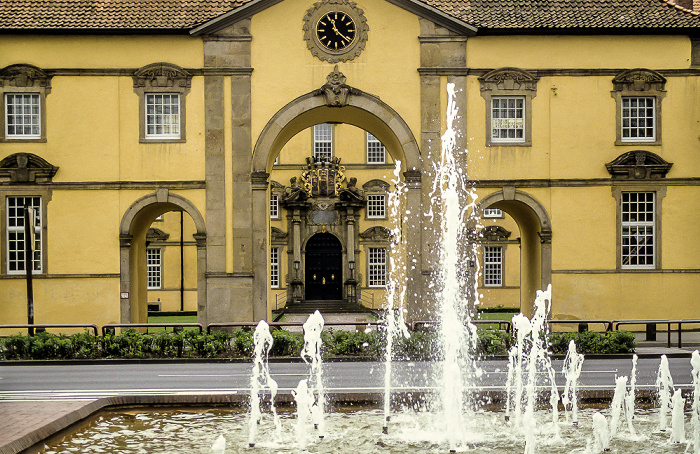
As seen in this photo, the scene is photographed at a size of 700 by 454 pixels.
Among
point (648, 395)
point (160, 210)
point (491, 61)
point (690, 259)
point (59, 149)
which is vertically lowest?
point (648, 395)

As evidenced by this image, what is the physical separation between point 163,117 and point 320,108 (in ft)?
16.7

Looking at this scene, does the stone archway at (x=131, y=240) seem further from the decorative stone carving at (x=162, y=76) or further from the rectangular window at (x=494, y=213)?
the rectangular window at (x=494, y=213)

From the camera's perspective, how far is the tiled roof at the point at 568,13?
2619 centimetres

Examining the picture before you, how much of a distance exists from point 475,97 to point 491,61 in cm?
127

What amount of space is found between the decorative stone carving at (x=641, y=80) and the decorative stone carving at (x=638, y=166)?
2.11 m

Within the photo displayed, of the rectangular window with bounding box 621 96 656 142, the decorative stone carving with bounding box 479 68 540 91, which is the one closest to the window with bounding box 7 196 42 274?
the decorative stone carving with bounding box 479 68 540 91

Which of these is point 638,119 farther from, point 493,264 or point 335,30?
point 493,264

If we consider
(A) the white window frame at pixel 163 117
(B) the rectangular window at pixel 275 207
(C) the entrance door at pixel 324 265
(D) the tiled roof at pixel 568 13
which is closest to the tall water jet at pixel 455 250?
(D) the tiled roof at pixel 568 13

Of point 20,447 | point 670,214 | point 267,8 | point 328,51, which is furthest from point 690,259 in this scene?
point 20,447

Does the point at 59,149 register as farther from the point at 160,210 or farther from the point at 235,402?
the point at 235,402

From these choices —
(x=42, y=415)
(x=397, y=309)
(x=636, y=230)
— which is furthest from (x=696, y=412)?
(x=397, y=309)

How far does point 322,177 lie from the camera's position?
1759 inches

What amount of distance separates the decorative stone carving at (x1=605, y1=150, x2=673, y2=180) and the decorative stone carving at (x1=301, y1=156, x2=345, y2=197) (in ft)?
67.4

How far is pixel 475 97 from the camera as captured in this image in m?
26.4
